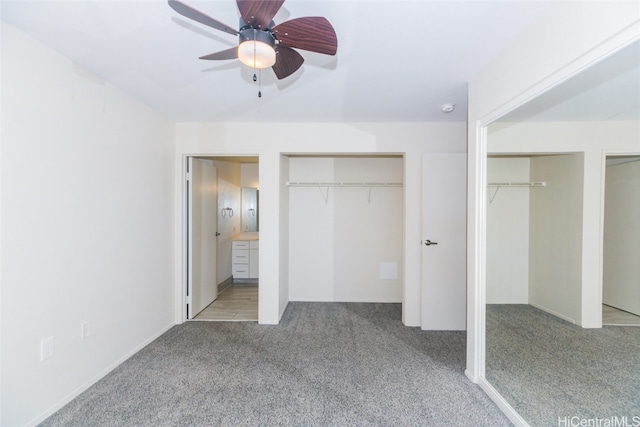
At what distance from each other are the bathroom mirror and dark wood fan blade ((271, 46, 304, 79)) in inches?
147

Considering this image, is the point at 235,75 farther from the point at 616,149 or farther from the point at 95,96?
the point at 616,149

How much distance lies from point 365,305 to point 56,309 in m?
3.22

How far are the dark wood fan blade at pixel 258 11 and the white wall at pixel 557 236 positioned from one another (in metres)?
1.82

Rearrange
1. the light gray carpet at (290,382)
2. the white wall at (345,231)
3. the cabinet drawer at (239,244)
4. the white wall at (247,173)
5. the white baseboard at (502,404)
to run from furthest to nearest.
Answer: the white wall at (247,173) → the cabinet drawer at (239,244) → the white wall at (345,231) → the light gray carpet at (290,382) → the white baseboard at (502,404)

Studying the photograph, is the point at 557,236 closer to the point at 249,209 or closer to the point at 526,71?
the point at 526,71

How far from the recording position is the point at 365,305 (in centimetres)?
394

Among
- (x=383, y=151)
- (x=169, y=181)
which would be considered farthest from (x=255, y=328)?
(x=383, y=151)

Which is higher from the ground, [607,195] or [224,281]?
[607,195]

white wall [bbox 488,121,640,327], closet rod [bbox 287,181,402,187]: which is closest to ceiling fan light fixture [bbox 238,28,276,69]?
white wall [bbox 488,121,640,327]

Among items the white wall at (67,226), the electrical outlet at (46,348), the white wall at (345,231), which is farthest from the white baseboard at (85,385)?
the white wall at (345,231)

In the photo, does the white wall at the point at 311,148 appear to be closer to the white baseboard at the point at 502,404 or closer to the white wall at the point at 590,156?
the white baseboard at the point at 502,404

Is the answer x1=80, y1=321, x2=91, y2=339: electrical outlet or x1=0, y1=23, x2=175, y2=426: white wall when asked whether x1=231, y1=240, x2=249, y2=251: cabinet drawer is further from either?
x1=80, y1=321, x2=91, y2=339: electrical outlet

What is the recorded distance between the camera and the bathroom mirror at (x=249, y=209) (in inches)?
207

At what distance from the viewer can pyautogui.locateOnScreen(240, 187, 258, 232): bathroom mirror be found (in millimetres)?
5246
